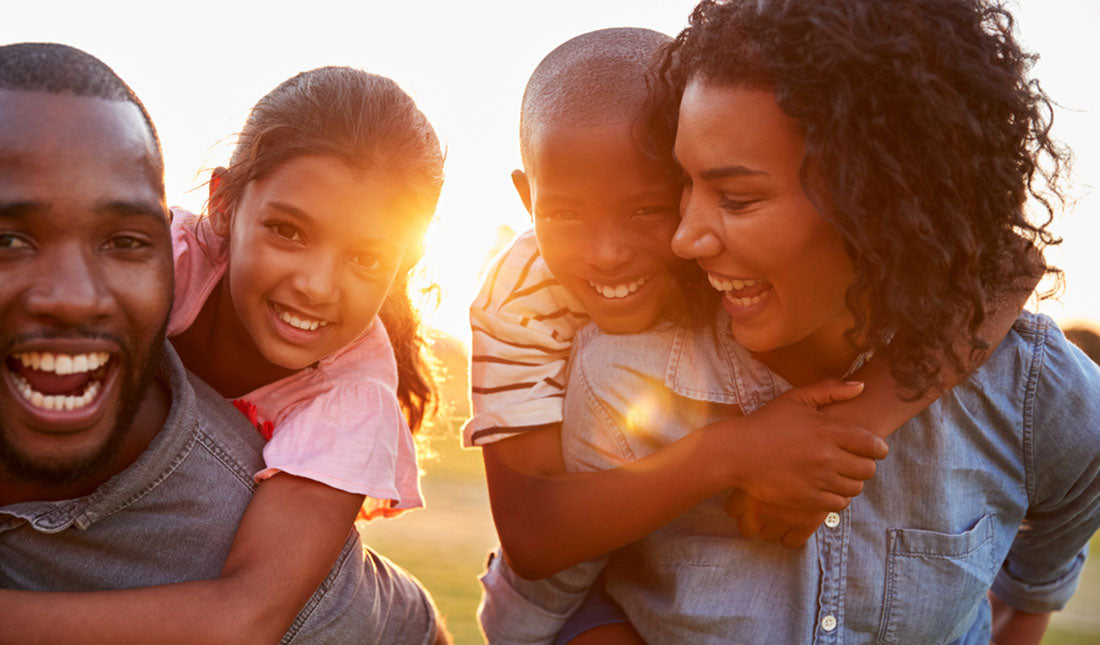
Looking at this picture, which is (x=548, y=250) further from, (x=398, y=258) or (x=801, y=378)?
(x=801, y=378)

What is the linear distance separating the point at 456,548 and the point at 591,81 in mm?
2974

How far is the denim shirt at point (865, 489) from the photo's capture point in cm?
213

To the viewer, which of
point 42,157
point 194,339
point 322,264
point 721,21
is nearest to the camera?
point 42,157

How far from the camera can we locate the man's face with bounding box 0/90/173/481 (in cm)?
155

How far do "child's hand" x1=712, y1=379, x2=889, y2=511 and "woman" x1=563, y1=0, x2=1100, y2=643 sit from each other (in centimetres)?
14

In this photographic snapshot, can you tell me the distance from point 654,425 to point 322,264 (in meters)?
0.83

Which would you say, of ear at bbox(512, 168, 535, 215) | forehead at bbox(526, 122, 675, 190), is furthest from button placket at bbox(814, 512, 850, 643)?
ear at bbox(512, 168, 535, 215)

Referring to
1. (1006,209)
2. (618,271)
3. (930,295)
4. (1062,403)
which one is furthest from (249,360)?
(1062,403)

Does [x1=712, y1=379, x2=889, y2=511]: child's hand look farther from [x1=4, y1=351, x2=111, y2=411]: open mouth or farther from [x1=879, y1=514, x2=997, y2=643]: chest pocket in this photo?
[x1=4, y1=351, x2=111, y2=411]: open mouth

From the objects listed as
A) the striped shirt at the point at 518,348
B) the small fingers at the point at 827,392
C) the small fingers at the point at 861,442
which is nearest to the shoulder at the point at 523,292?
the striped shirt at the point at 518,348

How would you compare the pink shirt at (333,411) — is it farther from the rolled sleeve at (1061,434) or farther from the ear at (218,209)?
the rolled sleeve at (1061,434)

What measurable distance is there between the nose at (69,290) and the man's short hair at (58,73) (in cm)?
26

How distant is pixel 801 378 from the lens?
2.22 metres

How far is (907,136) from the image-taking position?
1.83 m
